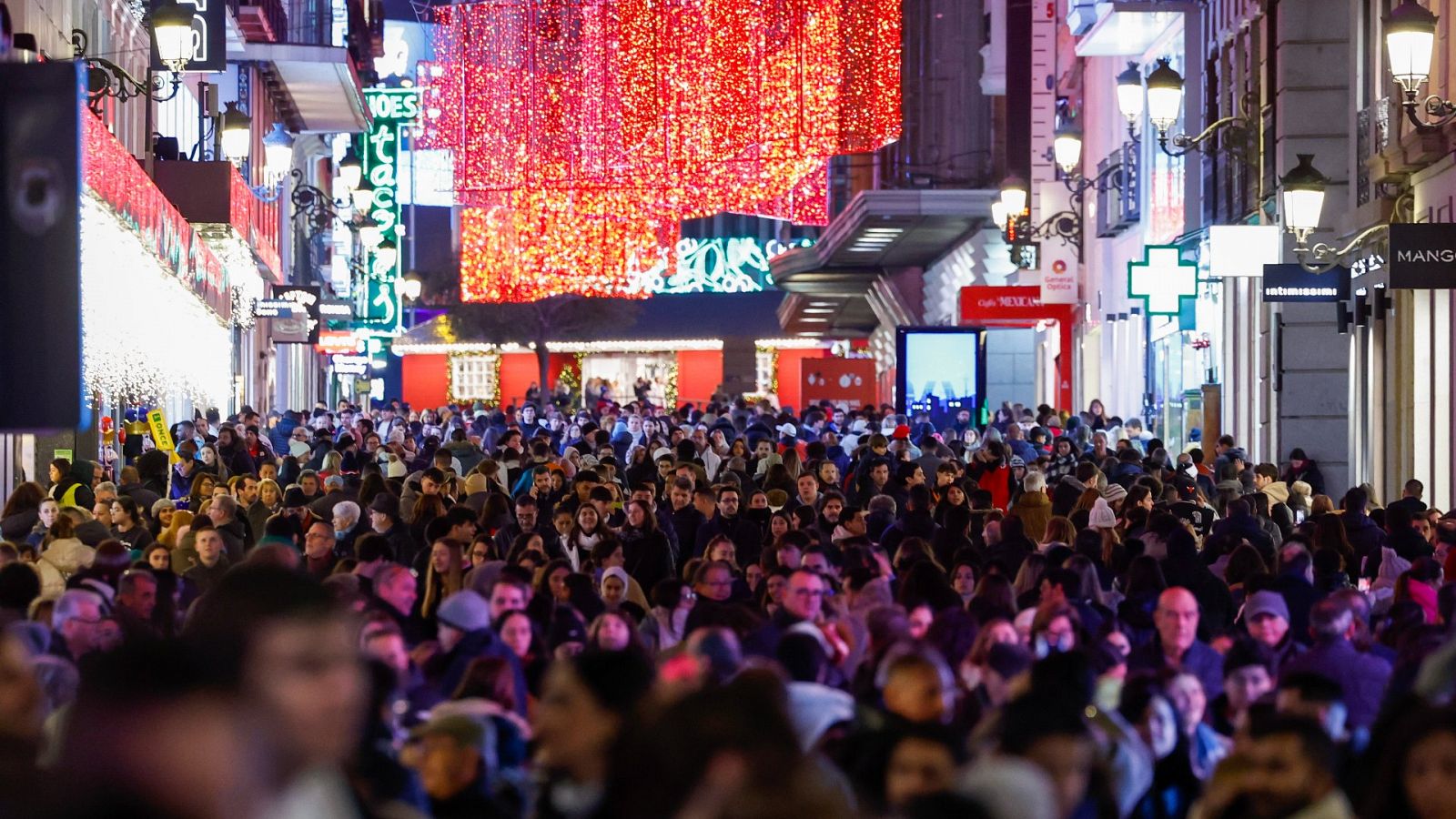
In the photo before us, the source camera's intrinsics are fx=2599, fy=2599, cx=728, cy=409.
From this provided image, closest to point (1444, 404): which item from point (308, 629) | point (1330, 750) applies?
point (1330, 750)

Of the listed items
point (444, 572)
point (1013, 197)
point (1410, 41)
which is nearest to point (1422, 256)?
point (1410, 41)

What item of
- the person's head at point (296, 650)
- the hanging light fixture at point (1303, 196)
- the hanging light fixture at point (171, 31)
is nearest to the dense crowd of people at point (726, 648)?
the person's head at point (296, 650)

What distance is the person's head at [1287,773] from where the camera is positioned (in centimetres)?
638

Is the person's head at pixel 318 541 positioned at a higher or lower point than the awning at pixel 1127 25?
lower

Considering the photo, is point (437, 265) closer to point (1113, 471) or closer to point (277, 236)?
point (277, 236)

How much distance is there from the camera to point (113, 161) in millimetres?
18812

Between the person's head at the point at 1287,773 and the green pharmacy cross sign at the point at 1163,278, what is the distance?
23.8 meters

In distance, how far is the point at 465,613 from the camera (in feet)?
33.8

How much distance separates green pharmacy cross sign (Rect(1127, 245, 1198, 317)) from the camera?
30062mm

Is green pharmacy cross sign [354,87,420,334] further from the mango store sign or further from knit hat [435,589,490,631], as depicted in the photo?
knit hat [435,589,490,631]

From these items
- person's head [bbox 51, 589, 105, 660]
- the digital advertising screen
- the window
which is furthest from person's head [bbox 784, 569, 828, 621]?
the window

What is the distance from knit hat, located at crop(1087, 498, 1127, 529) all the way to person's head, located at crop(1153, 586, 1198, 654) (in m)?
6.65

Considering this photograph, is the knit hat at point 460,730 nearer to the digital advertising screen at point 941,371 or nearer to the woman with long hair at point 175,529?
the woman with long hair at point 175,529

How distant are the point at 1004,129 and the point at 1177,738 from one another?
4192 cm
